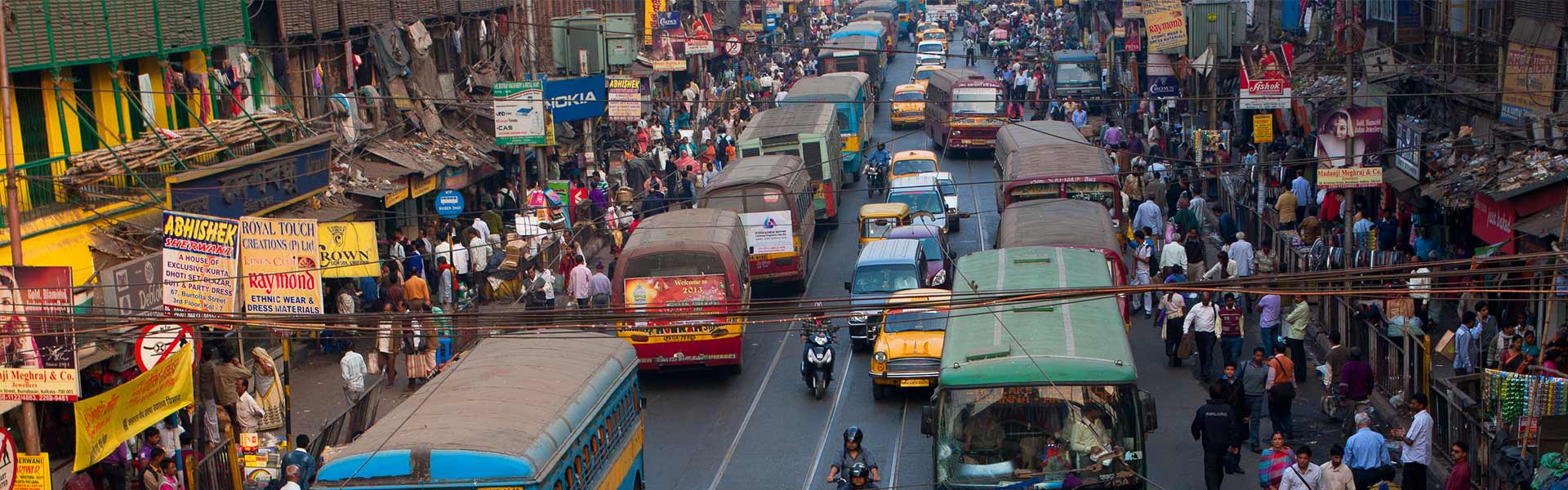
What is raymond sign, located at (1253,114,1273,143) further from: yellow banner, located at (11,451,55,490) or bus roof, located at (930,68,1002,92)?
yellow banner, located at (11,451,55,490)

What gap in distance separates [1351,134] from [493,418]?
1595cm

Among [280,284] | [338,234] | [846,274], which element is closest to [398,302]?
[338,234]

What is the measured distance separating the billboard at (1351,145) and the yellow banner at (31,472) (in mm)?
15729

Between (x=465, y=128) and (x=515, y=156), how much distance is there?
2.52 metres

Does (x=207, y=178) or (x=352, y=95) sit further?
(x=352, y=95)

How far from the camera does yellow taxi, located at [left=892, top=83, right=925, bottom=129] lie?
54125mm

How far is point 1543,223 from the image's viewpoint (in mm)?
18438

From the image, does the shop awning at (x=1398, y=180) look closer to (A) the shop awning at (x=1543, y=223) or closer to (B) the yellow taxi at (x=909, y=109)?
(A) the shop awning at (x=1543, y=223)

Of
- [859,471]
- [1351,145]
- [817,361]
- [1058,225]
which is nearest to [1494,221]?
[1351,145]

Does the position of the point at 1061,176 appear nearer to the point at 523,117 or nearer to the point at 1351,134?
the point at 1351,134

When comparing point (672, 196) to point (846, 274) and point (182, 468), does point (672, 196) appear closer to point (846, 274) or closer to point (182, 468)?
point (846, 274)

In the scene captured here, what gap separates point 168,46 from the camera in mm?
23469

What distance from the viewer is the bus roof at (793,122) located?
3616 cm

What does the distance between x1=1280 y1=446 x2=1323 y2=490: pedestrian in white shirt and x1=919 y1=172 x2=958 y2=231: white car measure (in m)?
19.1
